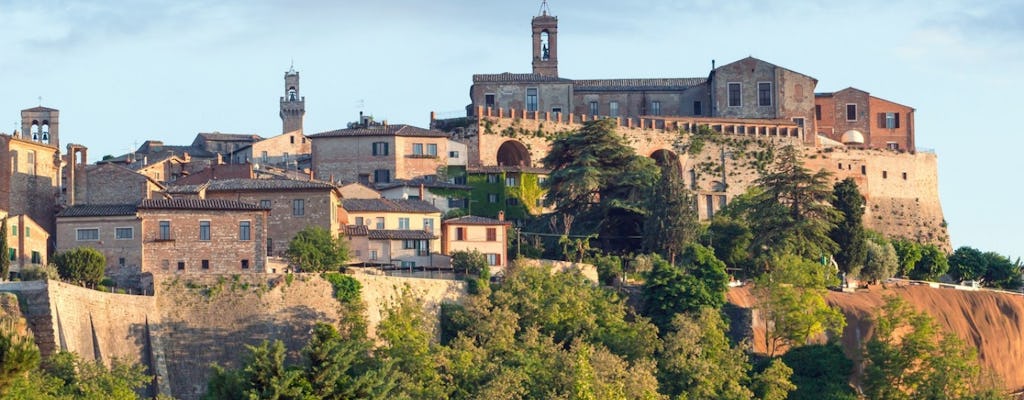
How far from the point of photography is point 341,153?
10444 cm

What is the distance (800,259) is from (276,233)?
21.3 meters

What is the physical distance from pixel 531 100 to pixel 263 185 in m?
30.7

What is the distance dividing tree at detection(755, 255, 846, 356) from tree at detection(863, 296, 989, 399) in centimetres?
222

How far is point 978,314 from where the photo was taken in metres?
101

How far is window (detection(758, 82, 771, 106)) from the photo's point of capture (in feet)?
386

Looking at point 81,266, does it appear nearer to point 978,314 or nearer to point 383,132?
point 383,132

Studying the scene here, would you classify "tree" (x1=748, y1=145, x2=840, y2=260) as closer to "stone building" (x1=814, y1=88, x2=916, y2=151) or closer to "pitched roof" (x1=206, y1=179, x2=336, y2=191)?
"pitched roof" (x1=206, y1=179, x2=336, y2=191)

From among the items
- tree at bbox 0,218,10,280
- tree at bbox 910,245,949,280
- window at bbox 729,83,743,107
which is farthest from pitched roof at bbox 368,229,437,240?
window at bbox 729,83,743,107

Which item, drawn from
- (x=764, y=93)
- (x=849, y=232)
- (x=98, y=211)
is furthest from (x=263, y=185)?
(x=764, y=93)

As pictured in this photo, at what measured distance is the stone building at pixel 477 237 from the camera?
297ft

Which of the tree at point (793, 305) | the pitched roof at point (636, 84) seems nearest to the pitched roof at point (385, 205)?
the tree at point (793, 305)

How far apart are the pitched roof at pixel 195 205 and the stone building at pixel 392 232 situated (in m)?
7.66

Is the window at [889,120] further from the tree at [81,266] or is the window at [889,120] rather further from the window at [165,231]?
the tree at [81,266]

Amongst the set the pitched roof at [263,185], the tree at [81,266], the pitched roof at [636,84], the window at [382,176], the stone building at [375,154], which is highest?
the pitched roof at [636,84]
